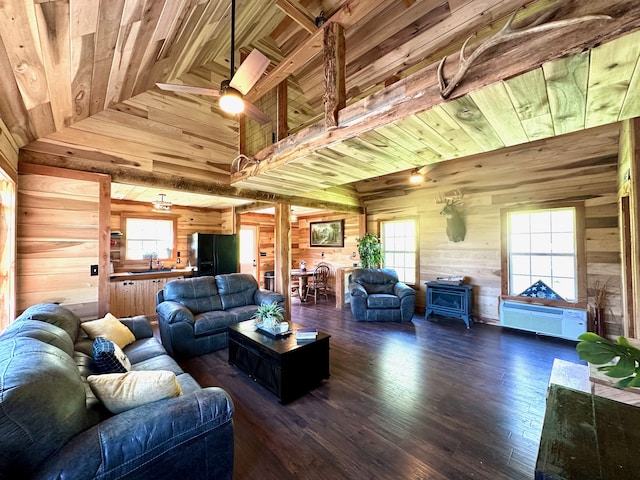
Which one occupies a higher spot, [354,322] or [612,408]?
[612,408]

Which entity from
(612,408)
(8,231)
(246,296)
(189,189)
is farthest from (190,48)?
(612,408)

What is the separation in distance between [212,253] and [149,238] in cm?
148

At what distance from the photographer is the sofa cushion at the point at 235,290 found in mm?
4324

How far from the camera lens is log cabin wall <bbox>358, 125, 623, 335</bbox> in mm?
3791

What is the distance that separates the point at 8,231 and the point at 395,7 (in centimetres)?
493

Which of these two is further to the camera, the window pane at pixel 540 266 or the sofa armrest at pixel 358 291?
the sofa armrest at pixel 358 291

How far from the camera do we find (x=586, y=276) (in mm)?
3990

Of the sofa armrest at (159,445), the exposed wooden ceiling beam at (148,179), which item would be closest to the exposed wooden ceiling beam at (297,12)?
the exposed wooden ceiling beam at (148,179)

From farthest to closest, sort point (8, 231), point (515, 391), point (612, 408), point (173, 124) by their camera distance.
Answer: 1. point (173, 124)
2. point (515, 391)
3. point (8, 231)
4. point (612, 408)

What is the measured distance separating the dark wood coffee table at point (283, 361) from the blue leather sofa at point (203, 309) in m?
0.72

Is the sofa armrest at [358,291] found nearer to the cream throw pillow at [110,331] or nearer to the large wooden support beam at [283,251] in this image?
the large wooden support beam at [283,251]

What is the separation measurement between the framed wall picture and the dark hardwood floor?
153 inches

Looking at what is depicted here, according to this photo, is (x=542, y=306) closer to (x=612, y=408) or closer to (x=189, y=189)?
(x=612, y=408)

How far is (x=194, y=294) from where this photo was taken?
404 cm
